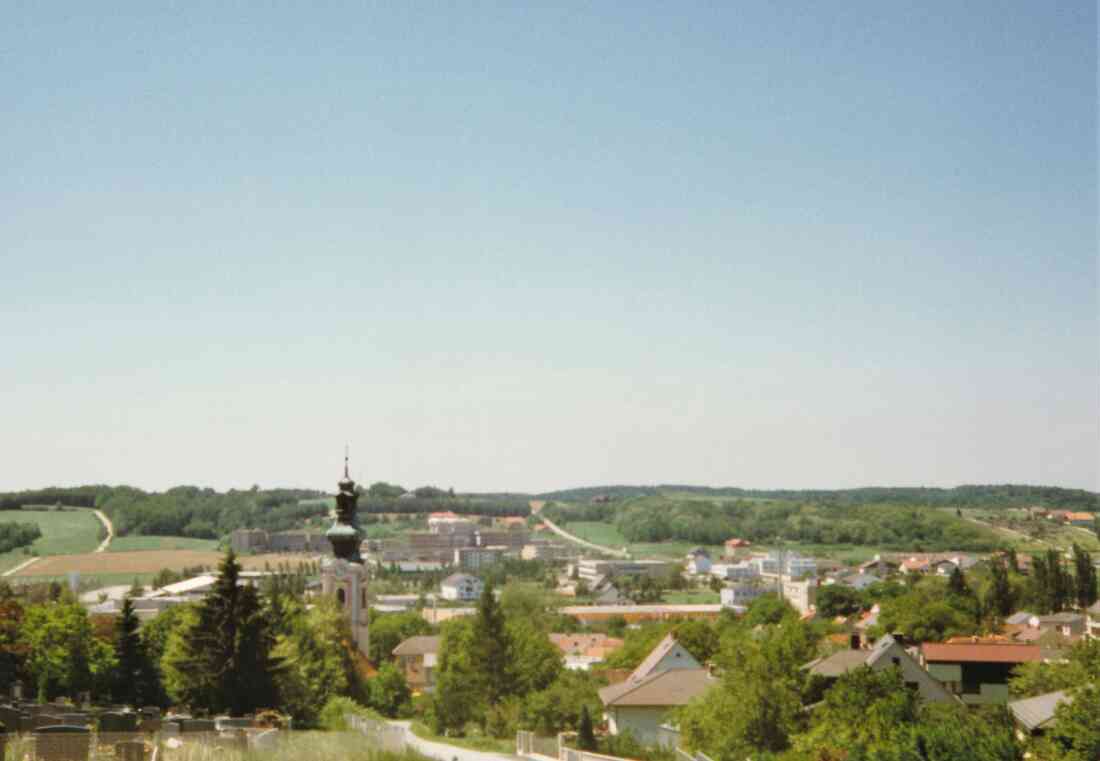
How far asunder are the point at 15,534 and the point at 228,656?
151587 millimetres

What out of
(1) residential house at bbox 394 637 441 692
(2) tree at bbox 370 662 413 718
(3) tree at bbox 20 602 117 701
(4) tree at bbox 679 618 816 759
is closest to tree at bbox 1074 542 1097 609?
(1) residential house at bbox 394 637 441 692

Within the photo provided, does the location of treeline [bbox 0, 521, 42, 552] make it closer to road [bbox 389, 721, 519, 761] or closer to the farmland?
the farmland

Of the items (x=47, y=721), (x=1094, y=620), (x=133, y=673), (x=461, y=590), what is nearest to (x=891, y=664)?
(x=133, y=673)

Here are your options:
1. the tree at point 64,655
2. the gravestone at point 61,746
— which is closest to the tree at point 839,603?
the tree at point 64,655

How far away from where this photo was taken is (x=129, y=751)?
2042cm

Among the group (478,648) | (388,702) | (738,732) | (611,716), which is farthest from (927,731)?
(388,702)

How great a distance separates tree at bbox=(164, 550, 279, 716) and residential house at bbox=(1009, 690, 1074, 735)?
69.6ft

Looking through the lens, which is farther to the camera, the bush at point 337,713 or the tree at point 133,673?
the tree at point 133,673

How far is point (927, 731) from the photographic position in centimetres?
2655

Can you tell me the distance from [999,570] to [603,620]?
46.2 metres

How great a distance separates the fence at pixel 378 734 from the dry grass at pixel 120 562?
105 m

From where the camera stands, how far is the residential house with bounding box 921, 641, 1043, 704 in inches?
2000

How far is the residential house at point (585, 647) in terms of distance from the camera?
8988 centimetres

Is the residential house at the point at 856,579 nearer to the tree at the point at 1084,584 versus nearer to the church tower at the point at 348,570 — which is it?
the tree at the point at 1084,584
